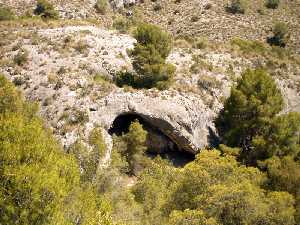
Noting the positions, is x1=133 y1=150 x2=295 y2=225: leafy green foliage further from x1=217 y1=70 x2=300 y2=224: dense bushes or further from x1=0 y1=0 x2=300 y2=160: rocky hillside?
x1=0 y1=0 x2=300 y2=160: rocky hillside

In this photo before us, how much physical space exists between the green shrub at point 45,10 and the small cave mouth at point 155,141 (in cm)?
3471

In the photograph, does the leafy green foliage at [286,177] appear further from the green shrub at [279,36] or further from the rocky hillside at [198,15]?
the green shrub at [279,36]

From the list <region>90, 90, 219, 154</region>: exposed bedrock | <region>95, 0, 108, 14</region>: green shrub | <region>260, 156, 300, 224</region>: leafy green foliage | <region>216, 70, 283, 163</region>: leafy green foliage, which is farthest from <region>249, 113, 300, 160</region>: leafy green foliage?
<region>95, 0, 108, 14</region>: green shrub

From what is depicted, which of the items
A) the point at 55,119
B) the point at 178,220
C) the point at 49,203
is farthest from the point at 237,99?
the point at 49,203

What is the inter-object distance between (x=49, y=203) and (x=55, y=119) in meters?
26.3

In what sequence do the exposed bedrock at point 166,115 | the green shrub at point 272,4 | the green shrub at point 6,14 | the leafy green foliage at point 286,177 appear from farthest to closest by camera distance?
the green shrub at point 272,4 < the green shrub at point 6,14 < the exposed bedrock at point 166,115 < the leafy green foliage at point 286,177

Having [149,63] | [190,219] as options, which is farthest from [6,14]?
[190,219]

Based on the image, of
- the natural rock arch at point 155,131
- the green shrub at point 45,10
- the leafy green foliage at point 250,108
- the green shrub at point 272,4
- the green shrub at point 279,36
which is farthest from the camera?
the green shrub at point 272,4

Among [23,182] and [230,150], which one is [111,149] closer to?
[230,150]

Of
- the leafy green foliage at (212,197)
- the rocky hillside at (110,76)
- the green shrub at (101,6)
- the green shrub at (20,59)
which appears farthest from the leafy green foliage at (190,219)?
the green shrub at (101,6)

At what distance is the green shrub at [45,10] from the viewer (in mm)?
83625

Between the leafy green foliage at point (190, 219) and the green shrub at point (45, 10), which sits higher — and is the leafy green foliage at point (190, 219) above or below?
above

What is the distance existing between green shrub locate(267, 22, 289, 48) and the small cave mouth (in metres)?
39.1

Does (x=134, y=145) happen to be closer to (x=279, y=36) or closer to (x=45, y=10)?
(x=45, y=10)
